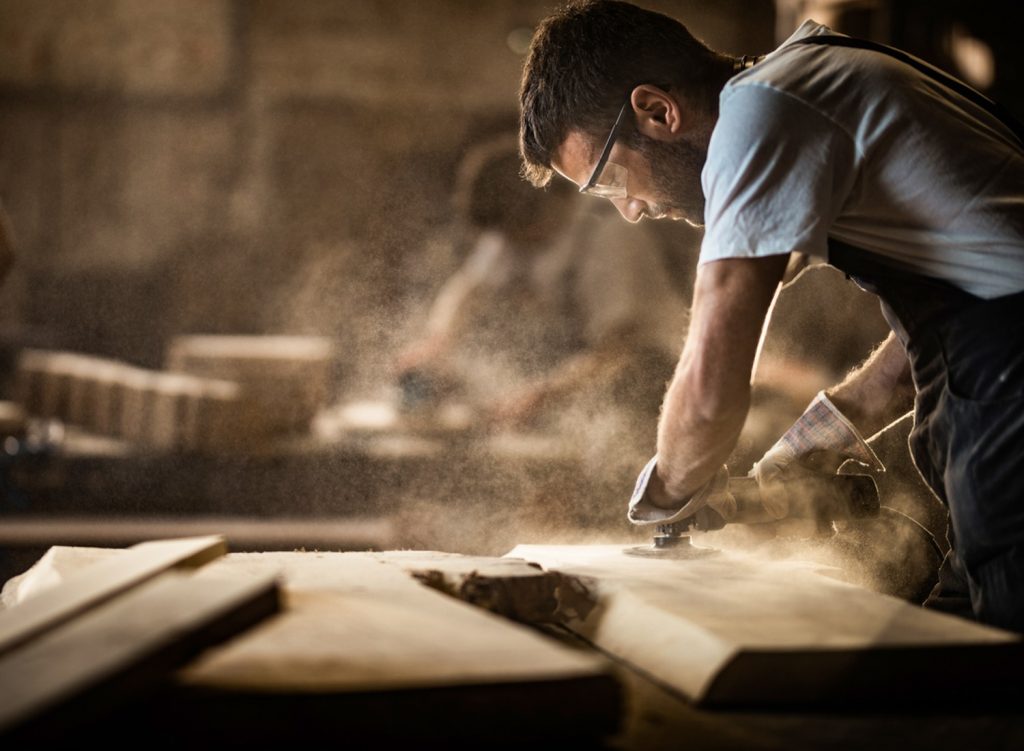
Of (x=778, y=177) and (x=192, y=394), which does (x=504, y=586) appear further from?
(x=192, y=394)

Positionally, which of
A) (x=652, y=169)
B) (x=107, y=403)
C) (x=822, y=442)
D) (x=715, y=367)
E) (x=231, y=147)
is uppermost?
(x=652, y=169)

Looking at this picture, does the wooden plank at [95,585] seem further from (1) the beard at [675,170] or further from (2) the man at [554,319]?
(2) the man at [554,319]

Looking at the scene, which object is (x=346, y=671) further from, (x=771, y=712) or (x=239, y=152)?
(x=239, y=152)

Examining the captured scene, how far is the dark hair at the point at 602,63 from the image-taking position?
82.4 inches

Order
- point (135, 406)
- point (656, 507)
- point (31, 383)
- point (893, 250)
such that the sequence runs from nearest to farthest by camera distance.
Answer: point (893, 250) → point (656, 507) → point (135, 406) → point (31, 383)

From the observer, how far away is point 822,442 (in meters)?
2.29

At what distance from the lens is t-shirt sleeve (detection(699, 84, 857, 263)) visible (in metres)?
1.69

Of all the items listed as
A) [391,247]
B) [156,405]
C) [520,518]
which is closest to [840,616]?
[520,518]

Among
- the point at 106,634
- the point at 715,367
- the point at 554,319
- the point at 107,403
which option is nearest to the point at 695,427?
the point at 715,367

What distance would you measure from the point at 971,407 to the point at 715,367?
39 centimetres

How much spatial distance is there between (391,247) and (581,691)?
7.74m

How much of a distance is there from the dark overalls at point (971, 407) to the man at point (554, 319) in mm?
2451

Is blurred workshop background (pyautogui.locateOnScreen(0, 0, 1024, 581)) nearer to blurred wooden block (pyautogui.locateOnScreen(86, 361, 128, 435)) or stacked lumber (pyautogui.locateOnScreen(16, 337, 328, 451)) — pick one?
stacked lumber (pyautogui.locateOnScreen(16, 337, 328, 451))

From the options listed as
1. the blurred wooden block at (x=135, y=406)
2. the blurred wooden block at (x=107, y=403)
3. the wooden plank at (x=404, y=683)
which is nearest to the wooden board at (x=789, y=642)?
the wooden plank at (x=404, y=683)
